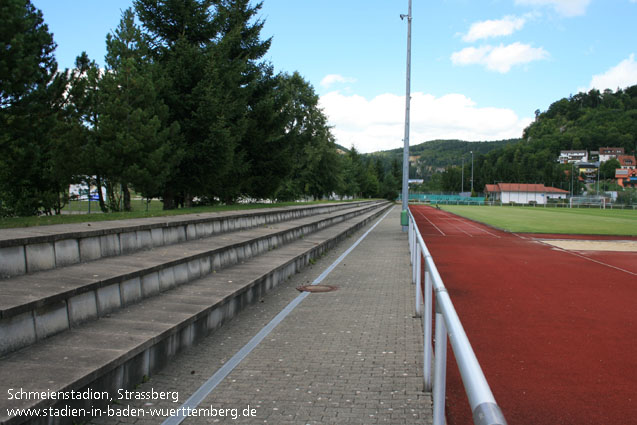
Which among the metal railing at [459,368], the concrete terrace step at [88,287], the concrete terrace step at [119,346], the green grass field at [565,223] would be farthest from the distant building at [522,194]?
the metal railing at [459,368]

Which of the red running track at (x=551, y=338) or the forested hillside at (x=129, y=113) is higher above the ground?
the forested hillside at (x=129, y=113)

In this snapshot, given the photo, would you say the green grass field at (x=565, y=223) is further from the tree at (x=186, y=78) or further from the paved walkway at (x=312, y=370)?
the paved walkway at (x=312, y=370)

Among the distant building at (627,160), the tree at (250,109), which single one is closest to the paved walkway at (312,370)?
the tree at (250,109)

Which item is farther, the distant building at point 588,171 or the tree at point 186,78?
the distant building at point 588,171

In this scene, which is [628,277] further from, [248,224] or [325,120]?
[325,120]

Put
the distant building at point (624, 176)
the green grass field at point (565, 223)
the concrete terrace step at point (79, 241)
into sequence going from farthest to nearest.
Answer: the distant building at point (624, 176)
the green grass field at point (565, 223)
the concrete terrace step at point (79, 241)

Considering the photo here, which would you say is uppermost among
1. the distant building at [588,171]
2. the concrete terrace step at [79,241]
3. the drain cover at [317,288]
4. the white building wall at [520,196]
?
the distant building at [588,171]

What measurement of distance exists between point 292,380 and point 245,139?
2471 cm

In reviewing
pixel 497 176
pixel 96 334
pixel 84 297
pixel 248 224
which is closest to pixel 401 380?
pixel 96 334

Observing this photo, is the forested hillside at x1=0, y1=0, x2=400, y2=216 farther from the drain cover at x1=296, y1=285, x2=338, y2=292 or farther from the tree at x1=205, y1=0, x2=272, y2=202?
the drain cover at x1=296, y1=285, x2=338, y2=292

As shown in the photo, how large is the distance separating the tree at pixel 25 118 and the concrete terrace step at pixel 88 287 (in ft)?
33.8

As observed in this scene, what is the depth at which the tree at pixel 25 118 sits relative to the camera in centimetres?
1482

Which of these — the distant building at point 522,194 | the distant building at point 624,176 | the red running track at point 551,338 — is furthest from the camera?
the distant building at point 624,176

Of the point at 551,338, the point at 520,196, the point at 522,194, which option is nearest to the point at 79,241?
the point at 551,338
